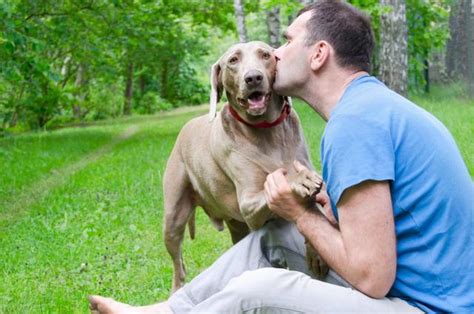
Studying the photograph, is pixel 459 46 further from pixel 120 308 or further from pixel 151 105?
pixel 151 105

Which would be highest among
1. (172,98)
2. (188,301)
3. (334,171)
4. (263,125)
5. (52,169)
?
(334,171)

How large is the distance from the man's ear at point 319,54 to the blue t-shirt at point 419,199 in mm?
A: 402

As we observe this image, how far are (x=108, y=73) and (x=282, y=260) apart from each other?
21.9 meters

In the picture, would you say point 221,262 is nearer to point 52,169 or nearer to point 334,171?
point 334,171

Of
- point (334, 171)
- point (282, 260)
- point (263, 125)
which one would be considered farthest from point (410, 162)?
point (263, 125)

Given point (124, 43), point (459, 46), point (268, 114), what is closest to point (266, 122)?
point (268, 114)

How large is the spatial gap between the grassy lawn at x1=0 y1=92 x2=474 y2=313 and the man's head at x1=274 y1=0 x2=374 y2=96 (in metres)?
2.32

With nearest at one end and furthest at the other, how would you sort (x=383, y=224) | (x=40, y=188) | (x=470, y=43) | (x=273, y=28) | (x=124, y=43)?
1. (x=383, y=224)
2. (x=40, y=188)
3. (x=470, y=43)
4. (x=273, y=28)
5. (x=124, y=43)

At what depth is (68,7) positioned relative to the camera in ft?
54.6

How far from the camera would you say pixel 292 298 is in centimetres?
287

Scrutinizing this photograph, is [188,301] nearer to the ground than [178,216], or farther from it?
farther from it

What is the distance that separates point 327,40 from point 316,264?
102 cm

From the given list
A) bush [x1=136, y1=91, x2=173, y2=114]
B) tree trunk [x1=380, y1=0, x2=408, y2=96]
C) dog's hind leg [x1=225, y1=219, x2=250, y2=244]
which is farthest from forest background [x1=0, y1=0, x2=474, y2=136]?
dog's hind leg [x1=225, y1=219, x2=250, y2=244]

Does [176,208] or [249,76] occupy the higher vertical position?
[249,76]
